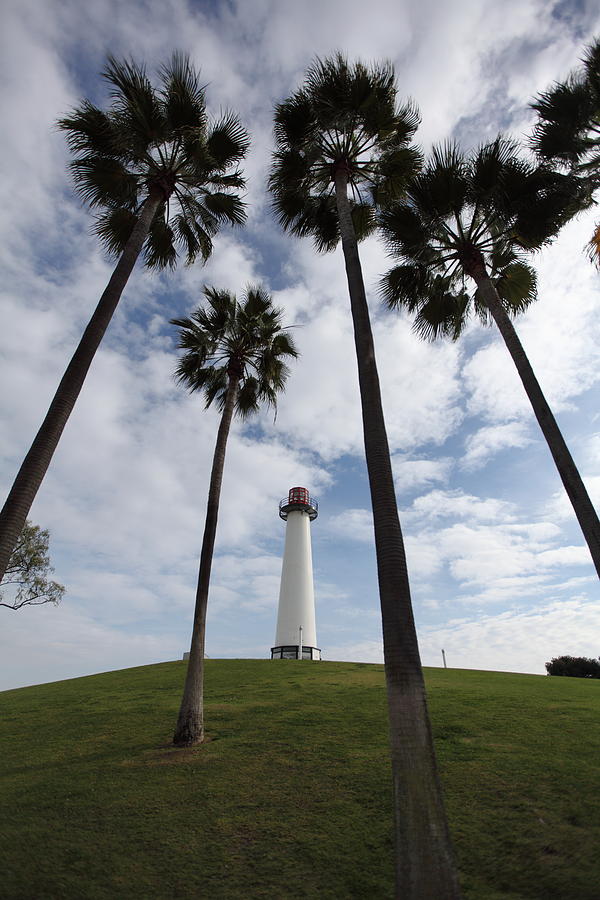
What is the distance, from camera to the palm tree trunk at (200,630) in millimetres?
11555

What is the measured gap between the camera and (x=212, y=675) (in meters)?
21.6

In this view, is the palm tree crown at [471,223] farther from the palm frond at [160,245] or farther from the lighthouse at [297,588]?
→ the lighthouse at [297,588]

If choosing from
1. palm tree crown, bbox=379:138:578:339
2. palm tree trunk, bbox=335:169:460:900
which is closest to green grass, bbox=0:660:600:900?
palm tree trunk, bbox=335:169:460:900

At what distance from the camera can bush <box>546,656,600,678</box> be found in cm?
2975

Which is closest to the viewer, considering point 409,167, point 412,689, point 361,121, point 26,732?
point 412,689

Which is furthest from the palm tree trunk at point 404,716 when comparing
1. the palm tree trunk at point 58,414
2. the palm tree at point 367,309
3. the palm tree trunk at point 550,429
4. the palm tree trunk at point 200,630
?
the palm tree trunk at point 200,630

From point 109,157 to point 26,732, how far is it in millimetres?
15216

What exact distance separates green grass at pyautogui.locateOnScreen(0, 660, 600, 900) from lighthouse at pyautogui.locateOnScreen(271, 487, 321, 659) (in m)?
20.7

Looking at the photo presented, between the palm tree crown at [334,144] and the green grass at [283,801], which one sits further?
the palm tree crown at [334,144]

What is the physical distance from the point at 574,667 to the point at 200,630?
28444 mm

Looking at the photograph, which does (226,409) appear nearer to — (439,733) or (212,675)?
(439,733)

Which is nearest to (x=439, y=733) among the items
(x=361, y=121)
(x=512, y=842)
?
(x=512, y=842)

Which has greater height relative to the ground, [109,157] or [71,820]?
[109,157]

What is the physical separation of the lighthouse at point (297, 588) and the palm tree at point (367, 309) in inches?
1133
